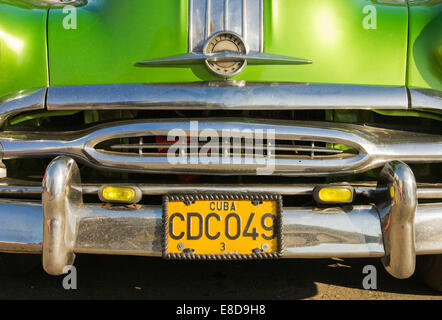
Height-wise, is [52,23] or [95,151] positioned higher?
[52,23]

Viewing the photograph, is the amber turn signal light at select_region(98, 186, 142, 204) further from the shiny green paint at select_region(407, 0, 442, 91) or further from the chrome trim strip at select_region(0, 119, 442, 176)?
the shiny green paint at select_region(407, 0, 442, 91)

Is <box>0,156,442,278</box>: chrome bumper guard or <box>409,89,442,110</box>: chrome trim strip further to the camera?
<box>409,89,442,110</box>: chrome trim strip

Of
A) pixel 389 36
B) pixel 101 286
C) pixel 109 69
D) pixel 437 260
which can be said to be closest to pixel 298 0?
pixel 389 36

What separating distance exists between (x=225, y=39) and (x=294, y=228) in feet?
2.71

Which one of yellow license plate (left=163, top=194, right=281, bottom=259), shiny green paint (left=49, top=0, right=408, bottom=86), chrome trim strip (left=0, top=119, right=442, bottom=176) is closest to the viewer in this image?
yellow license plate (left=163, top=194, right=281, bottom=259)

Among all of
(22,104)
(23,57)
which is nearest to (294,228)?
(22,104)

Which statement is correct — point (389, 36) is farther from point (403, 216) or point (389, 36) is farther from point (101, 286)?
point (101, 286)

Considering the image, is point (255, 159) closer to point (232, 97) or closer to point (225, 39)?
point (232, 97)

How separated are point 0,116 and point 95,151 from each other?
1.46 feet

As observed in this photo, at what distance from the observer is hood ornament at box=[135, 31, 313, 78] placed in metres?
2.31

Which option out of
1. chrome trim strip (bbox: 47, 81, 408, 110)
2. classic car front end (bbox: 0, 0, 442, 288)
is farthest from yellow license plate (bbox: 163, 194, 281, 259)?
chrome trim strip (bbox: 47, 81, 408, 110)

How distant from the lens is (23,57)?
2436mm

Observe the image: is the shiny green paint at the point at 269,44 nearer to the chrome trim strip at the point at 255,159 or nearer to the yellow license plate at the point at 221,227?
the chrome trim strip at the point at 255,159

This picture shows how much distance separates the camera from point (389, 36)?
94.4 inches
